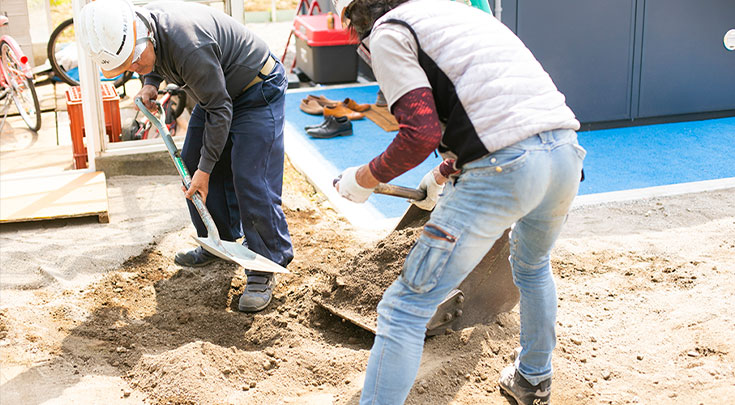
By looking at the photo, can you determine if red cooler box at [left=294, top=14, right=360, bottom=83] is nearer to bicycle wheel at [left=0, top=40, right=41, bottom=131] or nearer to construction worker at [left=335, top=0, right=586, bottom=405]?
bicycle wheel at [left=0, top=40, right=41, bottom=131]

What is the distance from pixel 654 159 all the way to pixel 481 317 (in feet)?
10.2

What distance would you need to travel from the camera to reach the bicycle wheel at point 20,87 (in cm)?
654

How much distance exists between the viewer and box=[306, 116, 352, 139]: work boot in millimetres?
6035

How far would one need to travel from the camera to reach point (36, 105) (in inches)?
259

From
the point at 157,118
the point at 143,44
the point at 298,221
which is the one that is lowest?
the point at 298,221

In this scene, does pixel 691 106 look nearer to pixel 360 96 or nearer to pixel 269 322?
pixel 360 96

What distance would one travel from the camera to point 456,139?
2002 mm

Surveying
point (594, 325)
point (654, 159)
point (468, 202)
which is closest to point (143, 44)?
point (468, 202)

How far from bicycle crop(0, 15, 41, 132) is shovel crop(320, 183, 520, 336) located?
4.81 m

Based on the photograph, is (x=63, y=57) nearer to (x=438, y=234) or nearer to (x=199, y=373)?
(x=199, y=373)

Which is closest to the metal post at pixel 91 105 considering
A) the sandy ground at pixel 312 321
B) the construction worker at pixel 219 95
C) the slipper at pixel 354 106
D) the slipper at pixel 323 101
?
the sandy ground at pixel 312 321

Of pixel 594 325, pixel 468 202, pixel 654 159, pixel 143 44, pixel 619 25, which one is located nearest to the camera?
pixel 468 202

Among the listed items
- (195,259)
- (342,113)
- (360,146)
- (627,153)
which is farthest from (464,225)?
(342,113)

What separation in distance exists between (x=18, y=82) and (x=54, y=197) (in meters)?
2.84
